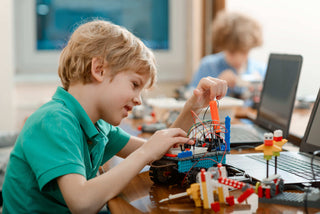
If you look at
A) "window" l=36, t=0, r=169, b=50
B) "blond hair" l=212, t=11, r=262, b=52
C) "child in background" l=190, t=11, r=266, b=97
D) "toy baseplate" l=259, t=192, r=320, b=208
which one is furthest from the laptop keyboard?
"window" l=36, t=0, r=169, b=50

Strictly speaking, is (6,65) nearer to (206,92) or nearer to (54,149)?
(206,92)

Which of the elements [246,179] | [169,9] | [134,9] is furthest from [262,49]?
[246,179]

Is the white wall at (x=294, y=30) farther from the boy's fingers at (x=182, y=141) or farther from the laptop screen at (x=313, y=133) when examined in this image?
the boy's fingers at (x=182, y=141)

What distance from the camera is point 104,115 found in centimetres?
112

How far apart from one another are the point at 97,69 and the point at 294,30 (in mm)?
1626

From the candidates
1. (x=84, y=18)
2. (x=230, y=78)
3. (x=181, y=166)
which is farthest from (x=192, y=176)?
(x=84, y=18)

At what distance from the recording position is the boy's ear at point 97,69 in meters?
1.06

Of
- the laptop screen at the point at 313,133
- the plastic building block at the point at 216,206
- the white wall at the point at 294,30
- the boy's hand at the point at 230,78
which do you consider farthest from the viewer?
the boy's hand at the point at 230,78

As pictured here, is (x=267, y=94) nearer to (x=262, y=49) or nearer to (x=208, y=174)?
(x=208, y=174)

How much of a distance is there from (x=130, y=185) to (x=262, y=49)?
2154 millimetres

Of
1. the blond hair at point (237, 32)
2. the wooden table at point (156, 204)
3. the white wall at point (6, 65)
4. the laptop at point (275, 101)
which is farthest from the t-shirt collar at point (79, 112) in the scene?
the white wall at point (6, 65)

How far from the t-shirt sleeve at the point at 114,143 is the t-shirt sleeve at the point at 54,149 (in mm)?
308

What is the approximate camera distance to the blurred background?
290 centimetres

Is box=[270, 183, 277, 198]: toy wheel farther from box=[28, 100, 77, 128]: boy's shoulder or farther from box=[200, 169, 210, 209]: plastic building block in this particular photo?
box=[28, 100, 77, 128]: boy's shoulder
